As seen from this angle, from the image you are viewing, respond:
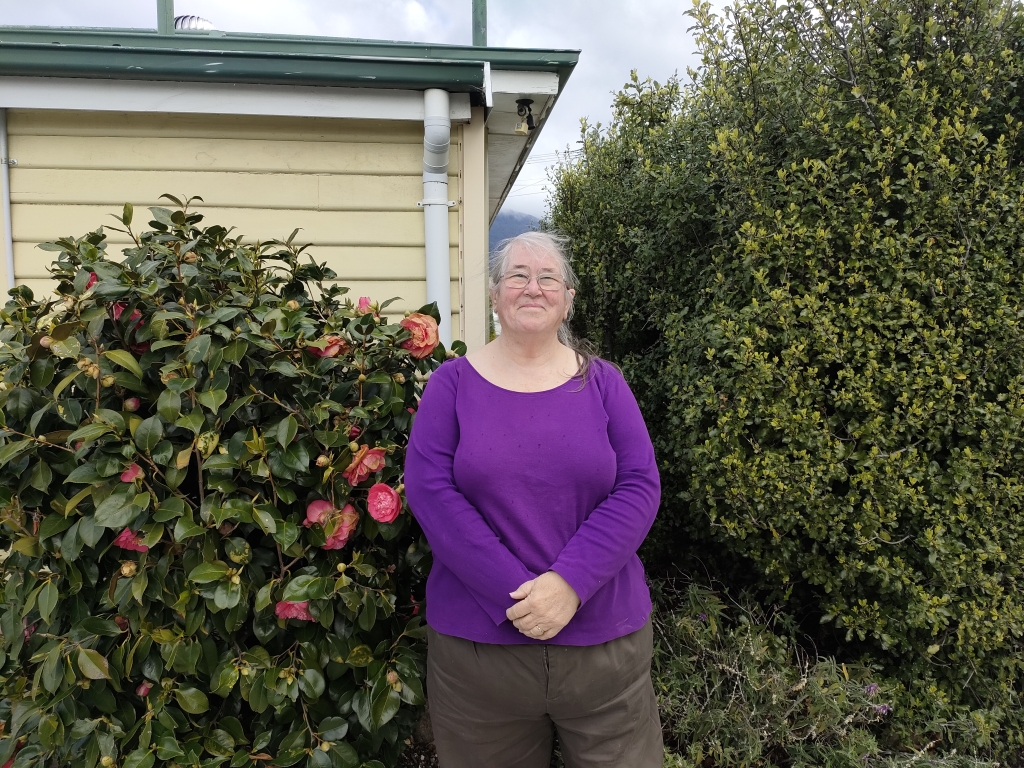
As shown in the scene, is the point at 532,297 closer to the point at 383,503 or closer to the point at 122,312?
the point at 383,503

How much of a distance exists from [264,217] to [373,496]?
77.4 inches

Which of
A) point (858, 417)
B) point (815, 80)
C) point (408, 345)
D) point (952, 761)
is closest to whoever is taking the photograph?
point (408, 345)

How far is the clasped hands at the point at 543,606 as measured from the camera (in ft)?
4.85

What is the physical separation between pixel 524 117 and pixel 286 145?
4.01 ft

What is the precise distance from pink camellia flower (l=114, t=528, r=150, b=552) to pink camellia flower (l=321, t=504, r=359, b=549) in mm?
465

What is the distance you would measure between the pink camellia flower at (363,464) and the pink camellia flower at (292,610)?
351 millimetres

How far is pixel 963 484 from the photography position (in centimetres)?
224

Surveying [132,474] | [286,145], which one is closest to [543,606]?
[132,474]

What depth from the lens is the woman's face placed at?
169 cm

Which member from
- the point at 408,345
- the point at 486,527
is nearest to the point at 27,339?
the point at 408,345

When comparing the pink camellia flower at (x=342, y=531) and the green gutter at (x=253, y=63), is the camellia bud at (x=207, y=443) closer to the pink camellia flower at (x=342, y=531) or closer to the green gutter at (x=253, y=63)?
the pink camellia flower at (x=342, y=531)

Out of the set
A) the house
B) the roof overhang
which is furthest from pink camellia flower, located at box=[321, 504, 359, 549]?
the roof overhang

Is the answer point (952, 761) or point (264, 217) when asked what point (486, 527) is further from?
point (264, 217)

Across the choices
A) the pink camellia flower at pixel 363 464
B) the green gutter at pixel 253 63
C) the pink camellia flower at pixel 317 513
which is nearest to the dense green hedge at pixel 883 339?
the green gutter at pixel 253 63
